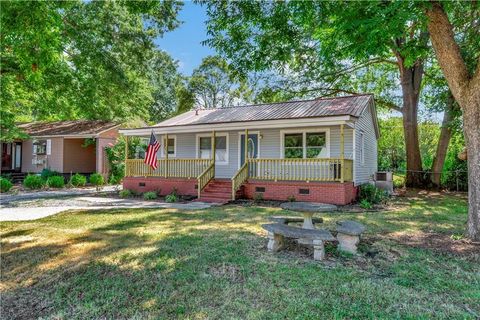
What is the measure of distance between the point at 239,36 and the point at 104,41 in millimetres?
4740

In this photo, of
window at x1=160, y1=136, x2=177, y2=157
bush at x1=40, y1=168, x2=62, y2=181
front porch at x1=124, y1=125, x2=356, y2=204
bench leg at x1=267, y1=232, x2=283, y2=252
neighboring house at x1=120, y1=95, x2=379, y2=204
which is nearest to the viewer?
bench leg at x1=267, y1=232, x2=283, y2=252

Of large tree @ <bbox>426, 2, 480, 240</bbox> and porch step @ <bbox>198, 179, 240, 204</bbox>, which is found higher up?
large tree @ <bbox>426, 2, 480, 240</bbox>

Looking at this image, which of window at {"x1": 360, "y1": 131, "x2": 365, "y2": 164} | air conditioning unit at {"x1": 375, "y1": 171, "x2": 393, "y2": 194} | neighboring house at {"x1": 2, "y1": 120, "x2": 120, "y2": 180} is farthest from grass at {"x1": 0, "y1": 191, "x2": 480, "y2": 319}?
neighboring house at {"x1": 2, "y1": 120, "x2": 120, "y2": 180}

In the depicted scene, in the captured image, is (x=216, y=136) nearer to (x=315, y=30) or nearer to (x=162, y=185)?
(x=162, y=185)

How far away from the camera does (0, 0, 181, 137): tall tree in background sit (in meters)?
5.48

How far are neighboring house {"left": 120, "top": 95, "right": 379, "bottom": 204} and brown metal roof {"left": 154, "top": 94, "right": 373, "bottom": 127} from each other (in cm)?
4

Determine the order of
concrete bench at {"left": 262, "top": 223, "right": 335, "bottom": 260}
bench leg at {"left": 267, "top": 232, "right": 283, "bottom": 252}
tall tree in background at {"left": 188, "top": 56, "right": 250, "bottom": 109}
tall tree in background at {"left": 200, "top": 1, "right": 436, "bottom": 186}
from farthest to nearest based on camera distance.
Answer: tall tree in background at {"left": 188, "top": 56, "right": 250, "bottom": 109}, tall tree in background at {"left": 200, "top": 1, "right": 436, "bottom": 186}, bench leg at {"left": 267, "top": 232, "right": 283, "bottom": 252}, concrete bench at {"left": 262, "top": 223, "right": 335, "bottom": 260}

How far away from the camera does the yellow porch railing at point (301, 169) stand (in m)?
11.8

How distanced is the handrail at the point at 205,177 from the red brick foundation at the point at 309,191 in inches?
70.5

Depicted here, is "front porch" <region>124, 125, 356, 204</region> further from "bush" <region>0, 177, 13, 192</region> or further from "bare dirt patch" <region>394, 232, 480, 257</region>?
"bush" <region>0, 177, 13, 192</region>

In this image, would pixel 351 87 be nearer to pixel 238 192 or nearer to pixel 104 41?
pixel 238 192

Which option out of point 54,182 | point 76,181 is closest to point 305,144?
point 76,181

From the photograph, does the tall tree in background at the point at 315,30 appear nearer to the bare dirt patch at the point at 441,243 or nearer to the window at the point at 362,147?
the bare dirt patch at the point at 441,243

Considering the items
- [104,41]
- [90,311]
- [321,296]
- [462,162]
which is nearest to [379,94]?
[462,162]
